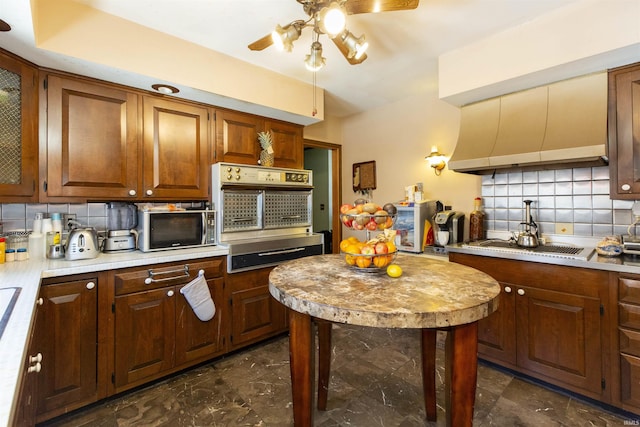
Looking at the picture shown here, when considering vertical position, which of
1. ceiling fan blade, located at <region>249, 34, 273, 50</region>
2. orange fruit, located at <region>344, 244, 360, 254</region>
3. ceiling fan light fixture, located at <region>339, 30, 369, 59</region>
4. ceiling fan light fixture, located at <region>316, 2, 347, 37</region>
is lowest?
orange fruit, located at <region>344, 244, 360, 254</region>

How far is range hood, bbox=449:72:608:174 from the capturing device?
6.29ft

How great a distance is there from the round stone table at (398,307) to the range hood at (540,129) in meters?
1.24

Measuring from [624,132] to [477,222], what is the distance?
1131mm

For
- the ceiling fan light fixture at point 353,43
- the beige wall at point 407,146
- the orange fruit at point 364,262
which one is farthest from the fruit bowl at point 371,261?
the beige wall at point 407,146

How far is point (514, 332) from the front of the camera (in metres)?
2.09

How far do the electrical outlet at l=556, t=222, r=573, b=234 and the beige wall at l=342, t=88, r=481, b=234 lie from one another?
0.69 m

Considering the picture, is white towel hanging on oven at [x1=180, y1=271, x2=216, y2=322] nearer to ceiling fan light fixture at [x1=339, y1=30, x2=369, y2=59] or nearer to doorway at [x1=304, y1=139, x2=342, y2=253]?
ceiling fan light fixture at [x1=339, y1=30, x2=369, y2=59]

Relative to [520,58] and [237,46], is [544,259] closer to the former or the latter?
[520,58]

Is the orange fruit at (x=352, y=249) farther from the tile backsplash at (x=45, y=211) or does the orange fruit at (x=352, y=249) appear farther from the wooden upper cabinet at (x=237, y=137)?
the tile backsplash at (x=45, y=211)

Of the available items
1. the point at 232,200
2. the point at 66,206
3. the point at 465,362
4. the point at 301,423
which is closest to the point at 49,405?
the point at 66,206

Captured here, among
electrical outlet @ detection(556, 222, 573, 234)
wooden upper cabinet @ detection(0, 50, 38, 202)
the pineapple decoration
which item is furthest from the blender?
electrical outlet @ detection(556, 222, 573, 234)

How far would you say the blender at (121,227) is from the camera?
212cm

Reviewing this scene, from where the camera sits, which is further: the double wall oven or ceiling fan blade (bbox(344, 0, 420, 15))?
the double wall oven

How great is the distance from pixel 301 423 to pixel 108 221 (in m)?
2.11
